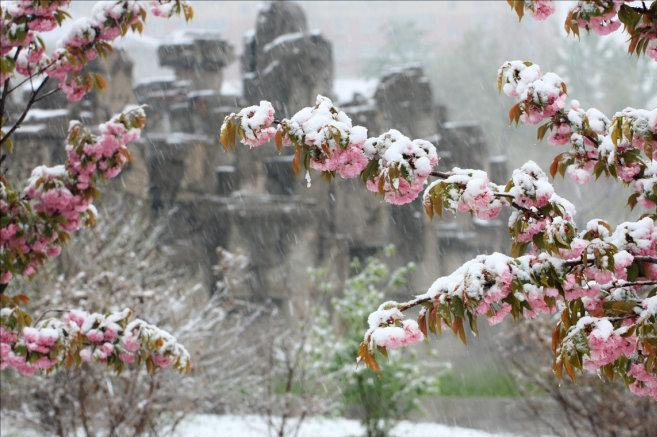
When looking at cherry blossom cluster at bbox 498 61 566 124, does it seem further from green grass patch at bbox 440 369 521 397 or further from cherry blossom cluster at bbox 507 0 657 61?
green grass patch at bbox 440 369 521 397

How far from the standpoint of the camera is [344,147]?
9.45 ft

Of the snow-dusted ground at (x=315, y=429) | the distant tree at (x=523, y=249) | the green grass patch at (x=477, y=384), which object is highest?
the distant tree at (x=523, y=249)

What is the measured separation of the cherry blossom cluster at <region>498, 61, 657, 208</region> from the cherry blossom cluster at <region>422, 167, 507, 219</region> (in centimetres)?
47

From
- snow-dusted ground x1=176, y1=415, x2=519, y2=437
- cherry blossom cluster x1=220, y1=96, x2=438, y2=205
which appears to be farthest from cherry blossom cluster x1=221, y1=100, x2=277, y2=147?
snow-dusted ground x1=176, y1=415, x2=519, y2=437

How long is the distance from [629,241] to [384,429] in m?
8.12

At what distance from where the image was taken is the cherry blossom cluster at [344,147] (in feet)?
9.46

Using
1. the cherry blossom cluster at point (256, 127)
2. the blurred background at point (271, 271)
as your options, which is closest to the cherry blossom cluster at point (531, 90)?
the cherry blossom cluster at point (256, 127)

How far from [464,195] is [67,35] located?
3220 mm

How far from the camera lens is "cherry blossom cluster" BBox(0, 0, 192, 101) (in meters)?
4.98

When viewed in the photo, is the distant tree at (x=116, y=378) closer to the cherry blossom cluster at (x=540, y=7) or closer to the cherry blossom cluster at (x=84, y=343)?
the cherry blossom cluster at (x=84, y=343)

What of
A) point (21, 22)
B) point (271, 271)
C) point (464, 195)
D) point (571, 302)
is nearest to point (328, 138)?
point (464, 195)

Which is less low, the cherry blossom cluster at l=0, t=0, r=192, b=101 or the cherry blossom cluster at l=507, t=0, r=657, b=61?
the cherry blossom cluster at l=0, t=0, r=192, b=101

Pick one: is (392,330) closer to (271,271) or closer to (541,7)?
(541,7)

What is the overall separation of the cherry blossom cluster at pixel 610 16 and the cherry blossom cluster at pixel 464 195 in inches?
22.2
